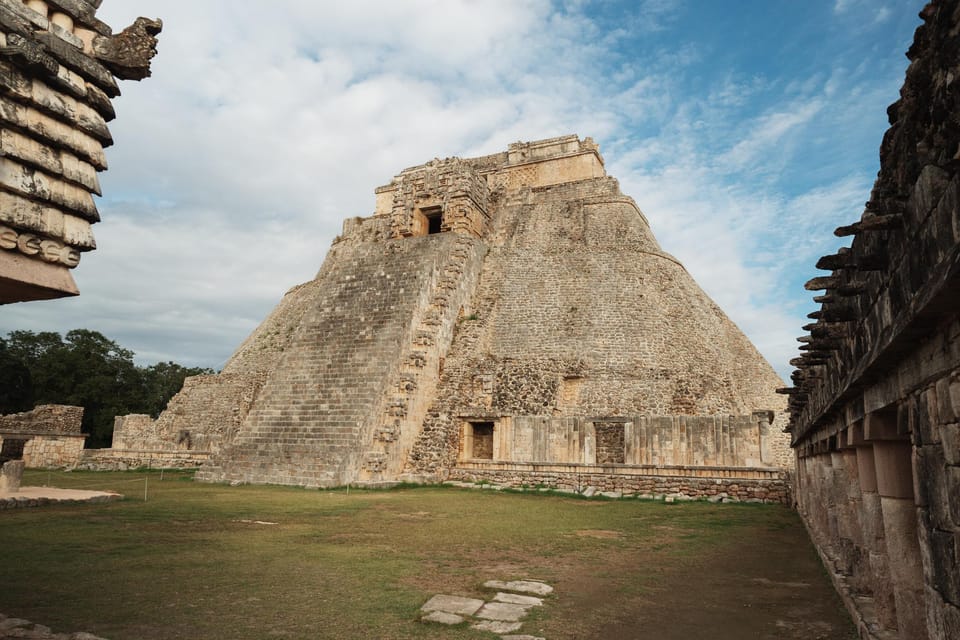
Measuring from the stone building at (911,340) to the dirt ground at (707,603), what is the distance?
56cm

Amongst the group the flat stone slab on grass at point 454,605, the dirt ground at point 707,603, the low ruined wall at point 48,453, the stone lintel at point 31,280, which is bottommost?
the dirt ground at point 707,603

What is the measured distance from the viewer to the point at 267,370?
2261 centimetres

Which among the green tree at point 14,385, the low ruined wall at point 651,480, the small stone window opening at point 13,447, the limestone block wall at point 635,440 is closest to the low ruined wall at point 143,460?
the small stone window opening at point 13,447

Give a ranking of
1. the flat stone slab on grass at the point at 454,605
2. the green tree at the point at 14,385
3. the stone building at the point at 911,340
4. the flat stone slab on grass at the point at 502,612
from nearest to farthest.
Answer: the stone building at the point at 911,340, the flat stone slab on grass at the point at 502,612, the flat stone slab on grass at the point at 454,605, the green tree at the point at 14,385

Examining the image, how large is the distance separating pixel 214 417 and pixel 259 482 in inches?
339

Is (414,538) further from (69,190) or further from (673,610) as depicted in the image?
(69,190)

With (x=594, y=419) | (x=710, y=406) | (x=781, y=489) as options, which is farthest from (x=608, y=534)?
(x=710, y=406)

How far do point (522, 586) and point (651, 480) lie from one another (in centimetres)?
924

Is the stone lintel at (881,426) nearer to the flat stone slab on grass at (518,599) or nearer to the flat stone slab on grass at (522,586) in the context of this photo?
the flat stone slab on grass at (518,599)

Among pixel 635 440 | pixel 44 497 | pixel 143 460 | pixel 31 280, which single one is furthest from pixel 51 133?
pixel 143 460

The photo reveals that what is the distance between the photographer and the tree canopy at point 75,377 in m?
31.9

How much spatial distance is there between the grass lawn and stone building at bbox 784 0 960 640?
139 cm

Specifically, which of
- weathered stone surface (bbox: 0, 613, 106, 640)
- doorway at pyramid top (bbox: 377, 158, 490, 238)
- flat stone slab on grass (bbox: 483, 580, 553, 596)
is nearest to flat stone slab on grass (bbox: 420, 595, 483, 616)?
Result: flat stone slab on grass (bbox: 483, 580, 553, 596)

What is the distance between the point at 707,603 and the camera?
5.23 metres
